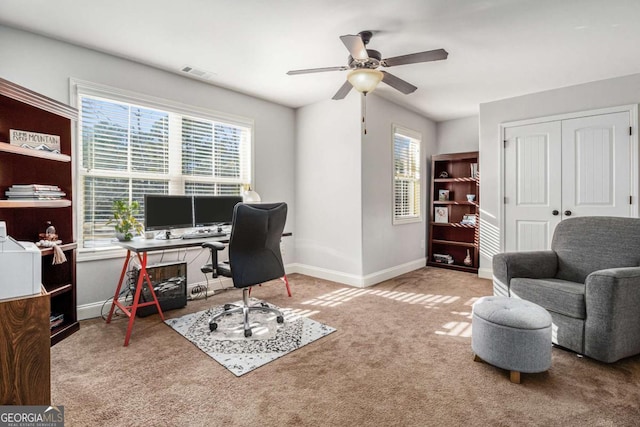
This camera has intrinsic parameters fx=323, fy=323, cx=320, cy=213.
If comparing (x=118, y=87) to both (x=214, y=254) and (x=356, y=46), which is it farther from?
(x=356, y=46)

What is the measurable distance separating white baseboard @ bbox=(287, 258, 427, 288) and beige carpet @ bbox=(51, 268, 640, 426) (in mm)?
1363

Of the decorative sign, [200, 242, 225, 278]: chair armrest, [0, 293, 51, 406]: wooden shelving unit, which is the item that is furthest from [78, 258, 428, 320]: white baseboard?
[0, 293, 51, 406]: wooden shelving unit

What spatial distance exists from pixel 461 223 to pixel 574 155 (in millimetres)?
1761

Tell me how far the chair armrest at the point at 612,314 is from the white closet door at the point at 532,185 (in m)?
2.08

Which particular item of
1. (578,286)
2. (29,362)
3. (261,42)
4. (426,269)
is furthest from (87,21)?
(426,269)

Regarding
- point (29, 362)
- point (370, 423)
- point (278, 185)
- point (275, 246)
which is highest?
point (278, 185)

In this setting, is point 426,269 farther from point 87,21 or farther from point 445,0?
point 87,21

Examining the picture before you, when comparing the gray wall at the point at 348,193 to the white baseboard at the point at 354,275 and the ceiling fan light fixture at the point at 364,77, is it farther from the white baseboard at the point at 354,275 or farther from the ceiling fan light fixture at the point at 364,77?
the ceiling fan light fixture at the point at 364,77

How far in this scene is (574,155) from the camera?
12.6 feet

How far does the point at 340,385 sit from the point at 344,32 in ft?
8.40

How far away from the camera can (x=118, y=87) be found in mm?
3076

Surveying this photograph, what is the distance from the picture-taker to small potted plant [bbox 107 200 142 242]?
2.91m

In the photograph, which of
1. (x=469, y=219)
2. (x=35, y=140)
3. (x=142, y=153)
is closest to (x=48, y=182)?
(x=35, y=140)

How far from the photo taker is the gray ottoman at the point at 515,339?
1.88 metres
